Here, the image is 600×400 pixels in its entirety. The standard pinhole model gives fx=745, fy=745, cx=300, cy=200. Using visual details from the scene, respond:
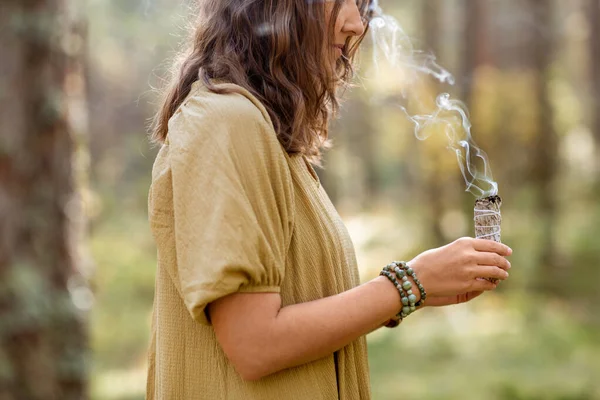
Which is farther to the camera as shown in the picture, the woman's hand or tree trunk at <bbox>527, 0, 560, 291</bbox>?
tree trunk at <bbox>527, 0, 560, 291</bbox>

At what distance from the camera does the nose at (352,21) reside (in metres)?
1.79

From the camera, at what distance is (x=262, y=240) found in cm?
155

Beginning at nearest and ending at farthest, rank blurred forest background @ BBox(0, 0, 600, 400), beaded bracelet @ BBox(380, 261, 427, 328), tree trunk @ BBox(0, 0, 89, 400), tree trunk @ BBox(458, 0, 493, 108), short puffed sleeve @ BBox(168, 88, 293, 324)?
short puffed sleeve @ BBox(168, 88, 293, 324), beaded bracelet @ BBox(380, 261, 427, 328), tree trunk @ BBox(0, 0, 89, 400), blurred forest background @ BBox(0, 0, 600, 400), tree trunk @ BBox(458, 0, 493, 108)

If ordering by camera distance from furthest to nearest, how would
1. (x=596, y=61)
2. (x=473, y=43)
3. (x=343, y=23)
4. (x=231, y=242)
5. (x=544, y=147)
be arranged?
(x=596, y=61)
(x=473, y=43)
(x=544, y=147)
(x=343, y=23)
(x=231, y=242)

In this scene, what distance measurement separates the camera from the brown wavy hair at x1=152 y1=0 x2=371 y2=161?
5.63ft

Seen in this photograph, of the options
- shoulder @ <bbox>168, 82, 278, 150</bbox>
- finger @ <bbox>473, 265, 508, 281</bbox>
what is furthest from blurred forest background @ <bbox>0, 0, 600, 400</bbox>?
finger @ <bbox>473, 265, 508, 281</bbox>

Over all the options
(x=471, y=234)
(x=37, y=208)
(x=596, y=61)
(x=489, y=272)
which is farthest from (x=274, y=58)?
(x=596, y=61)

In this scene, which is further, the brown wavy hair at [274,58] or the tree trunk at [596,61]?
the tree trunk at [596,61]

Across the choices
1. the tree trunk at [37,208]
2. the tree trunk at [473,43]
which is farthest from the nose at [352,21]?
the tree trunk at [473,43]

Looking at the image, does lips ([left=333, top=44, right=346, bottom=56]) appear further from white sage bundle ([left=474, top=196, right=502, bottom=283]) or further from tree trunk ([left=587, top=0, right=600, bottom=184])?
tree trunk ([left=587, top=0, right=600, bottom=184])

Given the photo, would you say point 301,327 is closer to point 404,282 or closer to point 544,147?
point 404,282

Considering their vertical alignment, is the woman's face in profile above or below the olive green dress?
above

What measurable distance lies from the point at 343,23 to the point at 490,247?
25.0 inches

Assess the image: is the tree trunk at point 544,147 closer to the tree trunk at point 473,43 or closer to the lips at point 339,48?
the tree trunk at point 473,43
